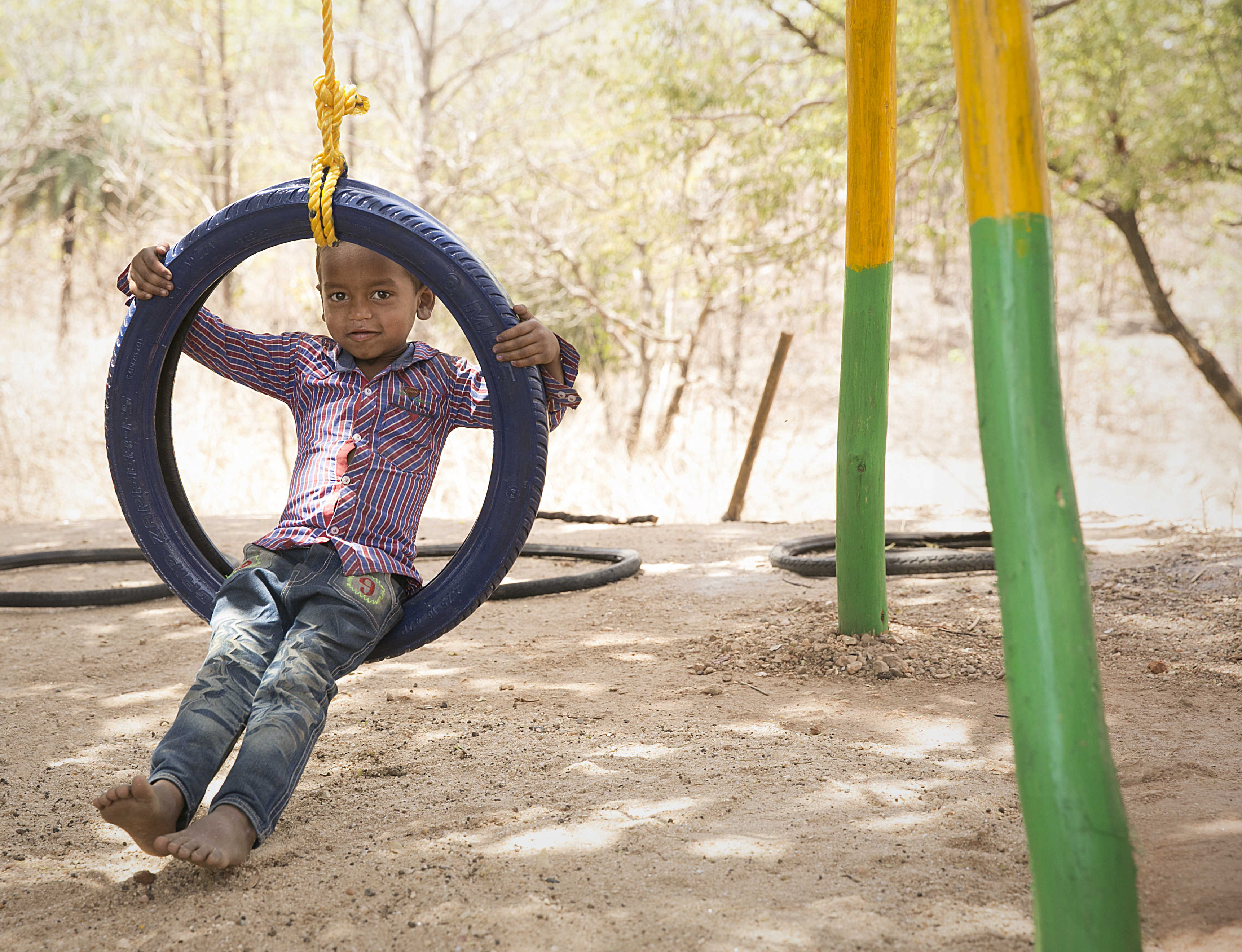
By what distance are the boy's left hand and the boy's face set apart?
291mm

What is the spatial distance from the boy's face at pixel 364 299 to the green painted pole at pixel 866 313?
1368 mm

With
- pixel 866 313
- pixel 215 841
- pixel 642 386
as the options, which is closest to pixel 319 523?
pixel 215 841

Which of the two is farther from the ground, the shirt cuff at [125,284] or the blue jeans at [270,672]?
the shirt cuff at [125,284]

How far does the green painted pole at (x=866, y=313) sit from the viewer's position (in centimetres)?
300

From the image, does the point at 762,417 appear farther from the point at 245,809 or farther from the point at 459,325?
the point at 245,809

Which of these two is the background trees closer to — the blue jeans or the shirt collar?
the shirt collar

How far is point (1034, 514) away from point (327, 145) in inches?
68.4

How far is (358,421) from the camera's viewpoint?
2357mm

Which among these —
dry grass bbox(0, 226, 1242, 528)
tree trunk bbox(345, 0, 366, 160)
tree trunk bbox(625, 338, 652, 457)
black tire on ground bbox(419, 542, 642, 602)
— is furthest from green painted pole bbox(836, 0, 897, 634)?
tree trunk bbox(345, 0, 366, 160)

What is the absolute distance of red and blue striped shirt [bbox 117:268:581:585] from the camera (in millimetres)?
2262

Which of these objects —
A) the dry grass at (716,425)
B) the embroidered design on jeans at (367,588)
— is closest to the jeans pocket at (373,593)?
the embroidered design on jeans at (367,588)

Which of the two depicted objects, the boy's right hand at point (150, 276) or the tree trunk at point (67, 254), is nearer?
the boy's right hand at point (150, 276)

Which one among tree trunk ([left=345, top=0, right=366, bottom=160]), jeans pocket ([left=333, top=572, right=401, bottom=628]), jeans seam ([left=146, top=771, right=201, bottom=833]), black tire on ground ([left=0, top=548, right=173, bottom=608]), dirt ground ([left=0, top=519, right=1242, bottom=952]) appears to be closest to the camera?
dirt ground ([left=0, top=519, right=1242, bottom=952])

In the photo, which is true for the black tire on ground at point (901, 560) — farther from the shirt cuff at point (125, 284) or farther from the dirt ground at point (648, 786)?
the shirt cuff at point (125, 284)
